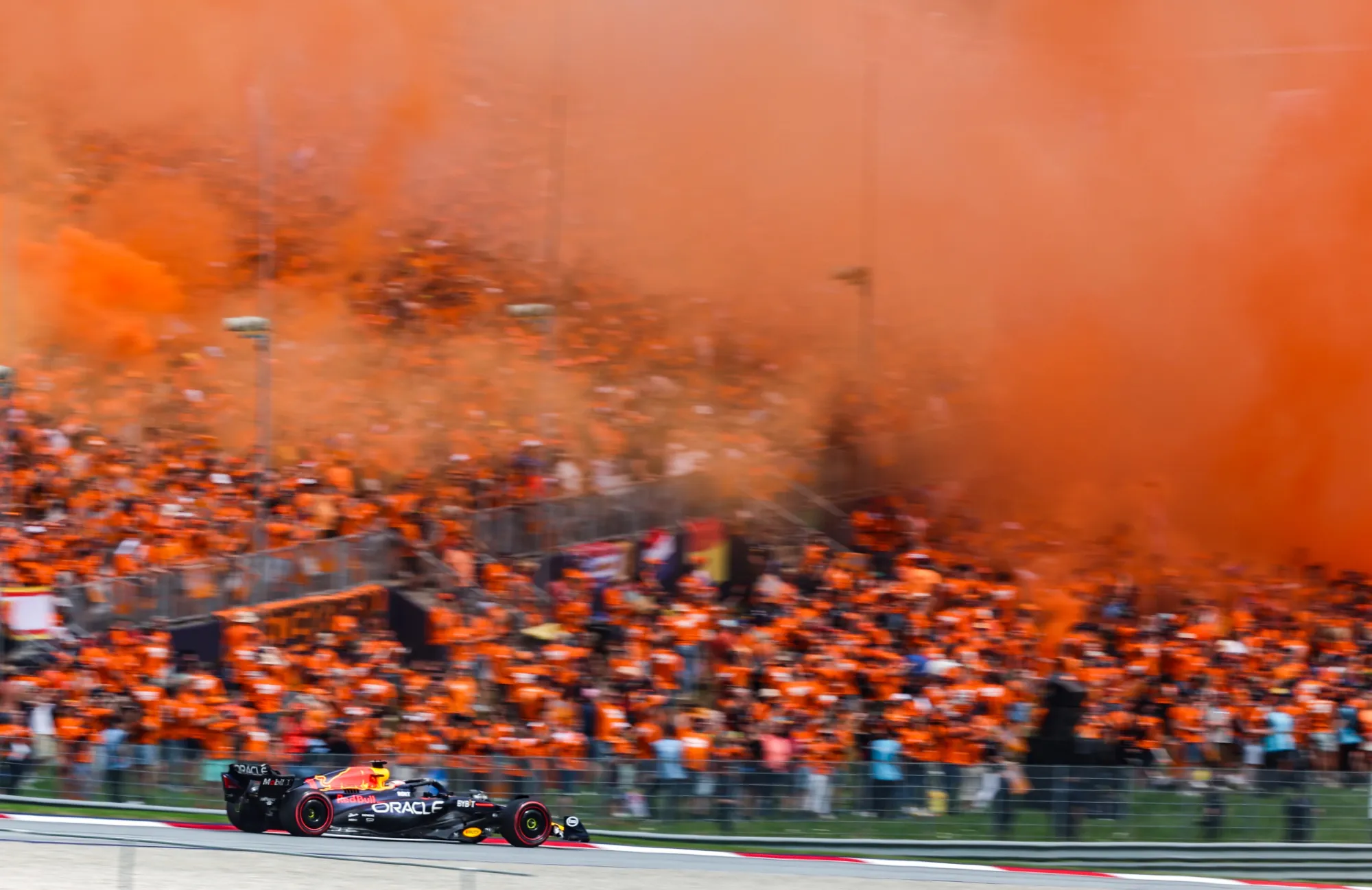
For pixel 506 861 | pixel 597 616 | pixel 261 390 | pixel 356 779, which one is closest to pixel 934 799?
pixel 506 861

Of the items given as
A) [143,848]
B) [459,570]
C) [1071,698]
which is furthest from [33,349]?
[1071,698]

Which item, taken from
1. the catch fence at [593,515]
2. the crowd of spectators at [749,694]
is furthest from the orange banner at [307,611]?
the catch fence at [593,515]

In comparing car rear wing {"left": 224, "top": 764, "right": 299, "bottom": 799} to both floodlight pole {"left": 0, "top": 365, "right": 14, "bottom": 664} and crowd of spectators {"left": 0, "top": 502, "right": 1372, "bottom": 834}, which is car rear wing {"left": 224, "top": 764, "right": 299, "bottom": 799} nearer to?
crowd of spectators {"left": 0, "top": 502, "right": 1372, "bottom": 834}

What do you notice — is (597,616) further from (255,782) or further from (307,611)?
(255,782)

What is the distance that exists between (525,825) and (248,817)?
55.7 inches

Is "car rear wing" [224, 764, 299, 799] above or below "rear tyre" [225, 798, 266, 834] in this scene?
above

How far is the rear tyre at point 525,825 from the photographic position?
32.1 ft

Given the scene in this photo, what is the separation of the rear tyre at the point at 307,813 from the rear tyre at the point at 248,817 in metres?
0.11

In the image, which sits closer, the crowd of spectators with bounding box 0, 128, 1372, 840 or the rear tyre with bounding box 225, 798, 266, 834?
the rear tyre with bounding box 225, 798, 266, 834

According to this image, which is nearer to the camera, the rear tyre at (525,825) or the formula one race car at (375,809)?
the formula one race car at (375,809)

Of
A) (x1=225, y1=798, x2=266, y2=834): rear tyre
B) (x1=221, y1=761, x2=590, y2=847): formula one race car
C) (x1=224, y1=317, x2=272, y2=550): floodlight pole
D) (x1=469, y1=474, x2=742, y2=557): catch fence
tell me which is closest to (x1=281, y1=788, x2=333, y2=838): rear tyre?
(x1=221, y1=761, x2=590, y2=847): formula one race car

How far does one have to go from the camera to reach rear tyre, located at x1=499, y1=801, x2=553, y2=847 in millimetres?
9773

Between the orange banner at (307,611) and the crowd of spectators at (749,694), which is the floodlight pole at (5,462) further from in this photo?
the orange banner at (307,611)

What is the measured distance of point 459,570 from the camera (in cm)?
1344
